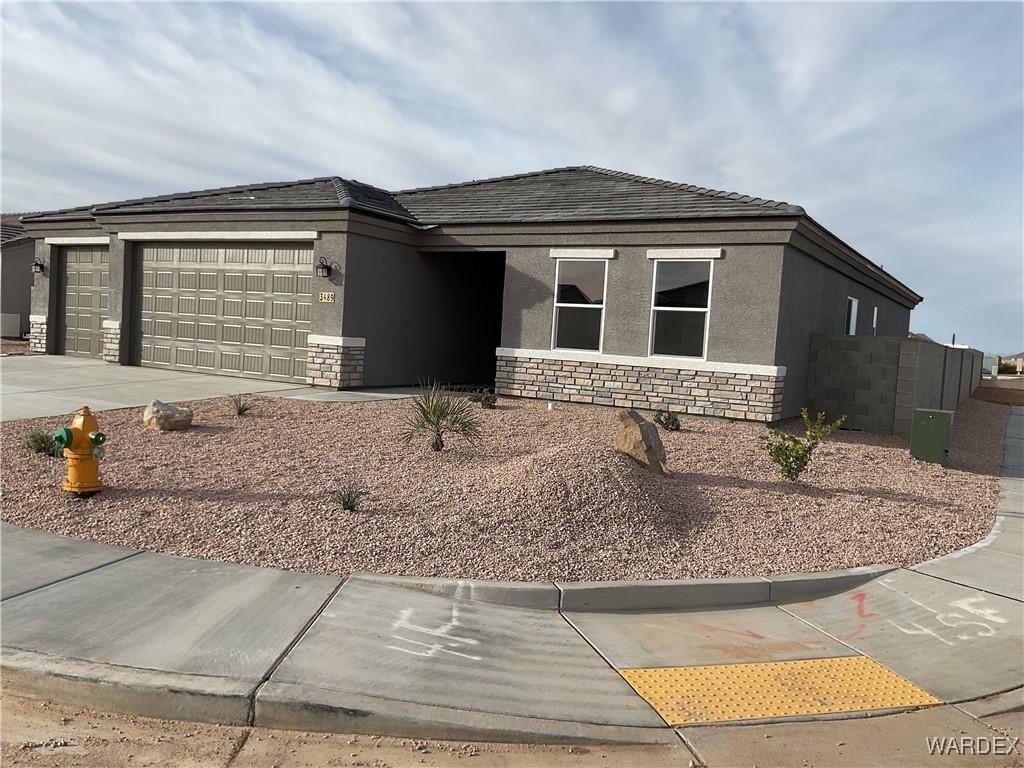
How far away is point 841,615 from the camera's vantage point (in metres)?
5.46

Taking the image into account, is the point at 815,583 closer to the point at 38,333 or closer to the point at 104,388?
the point at 104,388

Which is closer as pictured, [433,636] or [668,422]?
[433,636]

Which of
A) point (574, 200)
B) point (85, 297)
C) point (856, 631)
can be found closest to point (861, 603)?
point (856, 631)

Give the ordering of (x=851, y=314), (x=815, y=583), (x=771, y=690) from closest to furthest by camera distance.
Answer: (x=771, y=690) → (x=815, y=583) → (x=851, y=314)

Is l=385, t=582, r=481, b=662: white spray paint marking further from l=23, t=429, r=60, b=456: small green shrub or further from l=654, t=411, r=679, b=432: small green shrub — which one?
Result: l=654, t=411, r=679, b=432: small green shrub

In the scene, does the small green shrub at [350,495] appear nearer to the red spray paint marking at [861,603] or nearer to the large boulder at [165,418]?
the large boulder at [165,418]

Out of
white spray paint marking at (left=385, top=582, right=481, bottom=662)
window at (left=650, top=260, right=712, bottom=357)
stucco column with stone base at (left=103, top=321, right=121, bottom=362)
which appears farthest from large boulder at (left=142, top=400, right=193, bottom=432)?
stucco column with stone base at (left=103, top=321, right=121, bottom=362)

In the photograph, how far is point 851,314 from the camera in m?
17.4

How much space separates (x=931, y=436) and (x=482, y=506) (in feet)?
24.4

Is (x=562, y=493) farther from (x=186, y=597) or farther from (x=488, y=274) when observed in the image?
(x=488, y=274)

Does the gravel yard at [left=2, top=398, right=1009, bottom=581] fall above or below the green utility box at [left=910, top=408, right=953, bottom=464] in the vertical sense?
below

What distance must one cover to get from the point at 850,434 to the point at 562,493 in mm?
8253

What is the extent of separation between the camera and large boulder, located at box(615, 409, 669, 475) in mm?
8141

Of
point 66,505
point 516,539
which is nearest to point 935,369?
point 516,539
